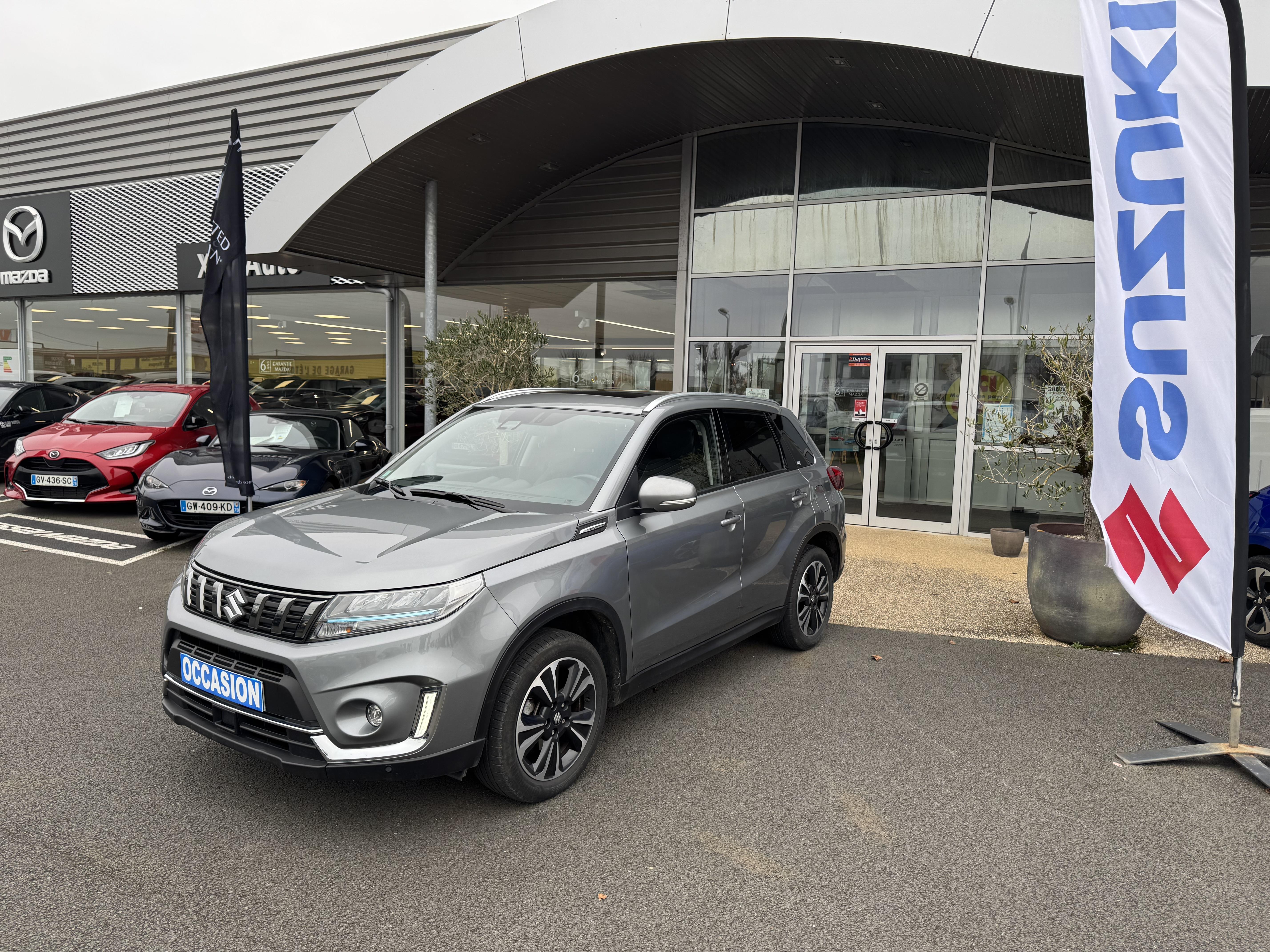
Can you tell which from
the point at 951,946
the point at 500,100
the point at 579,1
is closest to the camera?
the point at 951,946

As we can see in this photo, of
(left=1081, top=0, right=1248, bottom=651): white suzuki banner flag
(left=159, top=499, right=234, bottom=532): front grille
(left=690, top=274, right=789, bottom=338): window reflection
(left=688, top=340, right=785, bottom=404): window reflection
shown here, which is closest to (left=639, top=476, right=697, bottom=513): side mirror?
(left=1081, top=0, right=1248, bottom=651): white suzuki banner flag

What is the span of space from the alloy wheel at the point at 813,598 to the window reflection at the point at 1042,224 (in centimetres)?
607

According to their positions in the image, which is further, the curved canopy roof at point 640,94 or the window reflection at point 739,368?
the window reflection at point 739,368

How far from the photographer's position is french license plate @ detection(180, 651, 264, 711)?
3053 mm

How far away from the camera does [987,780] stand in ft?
12.2

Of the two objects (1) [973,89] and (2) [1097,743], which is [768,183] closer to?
(1) [973,89]

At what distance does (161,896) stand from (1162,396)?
14.2 feet

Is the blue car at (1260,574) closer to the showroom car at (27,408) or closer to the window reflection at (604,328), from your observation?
the window reflection at (604,328)

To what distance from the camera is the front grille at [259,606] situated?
9.96ft

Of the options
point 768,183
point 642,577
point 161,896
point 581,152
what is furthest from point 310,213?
point 161,896

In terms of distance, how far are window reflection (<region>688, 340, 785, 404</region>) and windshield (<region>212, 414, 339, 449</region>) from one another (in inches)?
170

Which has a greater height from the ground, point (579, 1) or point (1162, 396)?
point (579, 1)

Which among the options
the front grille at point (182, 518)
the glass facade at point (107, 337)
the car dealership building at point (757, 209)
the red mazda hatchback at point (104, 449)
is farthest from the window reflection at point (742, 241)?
the glass facade at point (107, 337)

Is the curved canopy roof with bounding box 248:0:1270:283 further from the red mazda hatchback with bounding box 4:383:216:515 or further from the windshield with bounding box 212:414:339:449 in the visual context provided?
the windshield with bounding box 212:414:339:449
